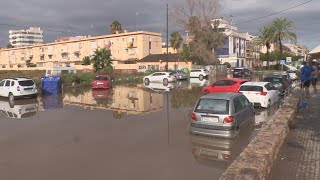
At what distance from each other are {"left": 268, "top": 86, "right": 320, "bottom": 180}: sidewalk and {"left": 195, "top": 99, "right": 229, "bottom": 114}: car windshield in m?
2.10

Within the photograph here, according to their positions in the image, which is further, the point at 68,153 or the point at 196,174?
the point at 68,153

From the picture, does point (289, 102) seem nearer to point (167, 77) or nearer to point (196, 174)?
point (196, 174)

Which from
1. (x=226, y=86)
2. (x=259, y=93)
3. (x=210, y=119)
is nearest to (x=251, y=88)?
(x=259, y=93)

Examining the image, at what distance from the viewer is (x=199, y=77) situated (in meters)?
47.0

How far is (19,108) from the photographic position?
19.9 meters

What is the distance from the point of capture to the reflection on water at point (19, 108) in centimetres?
1759

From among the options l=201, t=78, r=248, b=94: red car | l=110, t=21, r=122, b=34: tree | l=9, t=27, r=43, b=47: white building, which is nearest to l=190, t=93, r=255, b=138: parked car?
l=201, t=78, r=248, b=94: red car

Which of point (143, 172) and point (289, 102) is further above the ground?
point (289, 102)

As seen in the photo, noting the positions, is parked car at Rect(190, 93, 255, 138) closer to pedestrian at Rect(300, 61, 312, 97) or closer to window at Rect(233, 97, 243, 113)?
window at Rect(233, 97, 243, 113)

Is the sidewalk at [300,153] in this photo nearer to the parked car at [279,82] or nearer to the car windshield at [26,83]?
the parked car at [279,82]

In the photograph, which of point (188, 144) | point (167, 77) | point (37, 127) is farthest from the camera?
point (167, 77)

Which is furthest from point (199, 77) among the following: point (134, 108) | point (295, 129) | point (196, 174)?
point (196, 174)

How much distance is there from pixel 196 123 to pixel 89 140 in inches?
147

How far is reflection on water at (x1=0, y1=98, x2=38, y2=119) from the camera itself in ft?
57.7
